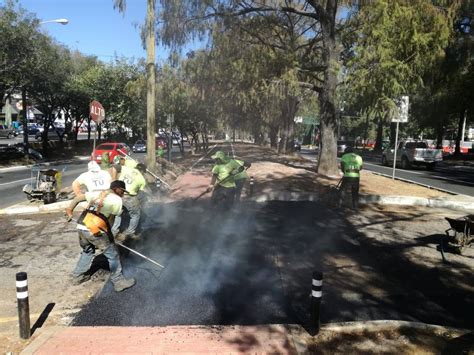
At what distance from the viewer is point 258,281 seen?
670 centimetres

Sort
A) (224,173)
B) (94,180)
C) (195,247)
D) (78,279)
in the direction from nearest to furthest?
Result: (78,279), (94,180), (195,247), (224,173)

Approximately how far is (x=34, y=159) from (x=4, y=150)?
181 centimetres

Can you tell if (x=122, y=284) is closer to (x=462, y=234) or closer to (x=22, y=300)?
(x=22, y=300)

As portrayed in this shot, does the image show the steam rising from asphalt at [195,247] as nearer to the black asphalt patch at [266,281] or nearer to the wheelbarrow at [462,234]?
the black asphalt patch at [266,281]

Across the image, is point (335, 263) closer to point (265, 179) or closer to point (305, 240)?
point (305, 240)

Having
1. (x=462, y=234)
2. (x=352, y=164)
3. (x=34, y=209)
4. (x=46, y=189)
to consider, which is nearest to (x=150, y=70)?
(x=46, y=189)

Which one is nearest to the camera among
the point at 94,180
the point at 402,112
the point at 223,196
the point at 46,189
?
the point at 94,180

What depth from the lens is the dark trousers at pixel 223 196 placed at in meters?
9.58

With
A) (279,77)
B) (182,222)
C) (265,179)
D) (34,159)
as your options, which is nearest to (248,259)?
(182,222)

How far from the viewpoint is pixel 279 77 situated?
59.9 feet

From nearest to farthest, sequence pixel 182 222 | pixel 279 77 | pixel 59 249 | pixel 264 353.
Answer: pixel 264 353
pixel 59 249
pixel 182 222
pixel 279 77

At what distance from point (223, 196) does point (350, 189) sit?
3993 millimetres

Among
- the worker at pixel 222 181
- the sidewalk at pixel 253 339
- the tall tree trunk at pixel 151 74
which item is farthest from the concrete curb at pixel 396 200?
the sidewalk at pixel 253 339

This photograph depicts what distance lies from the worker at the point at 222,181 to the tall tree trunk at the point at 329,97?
898cm
